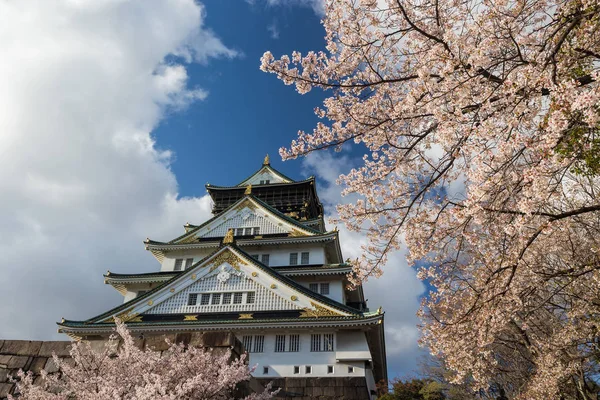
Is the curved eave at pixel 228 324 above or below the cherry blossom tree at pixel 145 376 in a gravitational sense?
above

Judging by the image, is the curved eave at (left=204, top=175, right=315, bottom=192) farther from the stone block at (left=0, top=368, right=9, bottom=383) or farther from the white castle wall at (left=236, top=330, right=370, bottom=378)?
the stone block at (left=0, top=368, right=9, bottom=383)

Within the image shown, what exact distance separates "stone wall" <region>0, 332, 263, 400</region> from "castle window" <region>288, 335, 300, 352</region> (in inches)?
476

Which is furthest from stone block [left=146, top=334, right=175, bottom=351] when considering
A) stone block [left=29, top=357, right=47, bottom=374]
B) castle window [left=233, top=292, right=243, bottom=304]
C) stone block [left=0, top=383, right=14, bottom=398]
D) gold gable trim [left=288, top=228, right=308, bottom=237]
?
gold gable trim [left=288, top=228, right=308, bottom=237]

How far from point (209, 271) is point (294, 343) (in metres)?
6.35

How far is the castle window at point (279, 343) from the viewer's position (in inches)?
767

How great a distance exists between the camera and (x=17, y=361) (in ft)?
24.2

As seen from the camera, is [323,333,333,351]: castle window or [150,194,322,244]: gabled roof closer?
[323,333,333,351]: castle window

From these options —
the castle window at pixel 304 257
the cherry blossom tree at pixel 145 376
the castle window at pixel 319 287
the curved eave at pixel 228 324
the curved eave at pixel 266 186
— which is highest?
the curved eave at pixel 266 186

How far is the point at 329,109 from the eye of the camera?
324 inches

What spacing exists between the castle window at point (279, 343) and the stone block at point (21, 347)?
44.1 feet

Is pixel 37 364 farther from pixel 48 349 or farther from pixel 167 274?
pixel 167 274

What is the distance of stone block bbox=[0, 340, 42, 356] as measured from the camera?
7.45m

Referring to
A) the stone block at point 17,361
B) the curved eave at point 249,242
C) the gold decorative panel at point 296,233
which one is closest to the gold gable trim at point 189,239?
the curved eave at point 249,242

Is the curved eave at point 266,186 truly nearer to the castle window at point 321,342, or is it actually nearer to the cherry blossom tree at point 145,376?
the castle window at point 321,342
